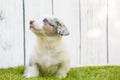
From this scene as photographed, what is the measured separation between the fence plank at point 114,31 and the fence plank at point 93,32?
0.05 metres

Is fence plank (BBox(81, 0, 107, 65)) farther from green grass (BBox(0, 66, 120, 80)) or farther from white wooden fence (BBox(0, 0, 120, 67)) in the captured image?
green grass (BBox(0, 66, 120, 80))

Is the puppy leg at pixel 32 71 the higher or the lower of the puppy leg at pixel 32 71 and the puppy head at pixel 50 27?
the lower

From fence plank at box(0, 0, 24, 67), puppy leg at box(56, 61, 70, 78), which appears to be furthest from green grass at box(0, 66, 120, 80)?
fence plank at box(0, 0, 24, 67)

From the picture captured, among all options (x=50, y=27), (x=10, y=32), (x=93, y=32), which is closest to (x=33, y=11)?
(x=10, y=32)

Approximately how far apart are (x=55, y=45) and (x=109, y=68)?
684 millimetres

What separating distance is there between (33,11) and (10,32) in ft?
0.84

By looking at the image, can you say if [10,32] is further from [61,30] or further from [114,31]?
[114,31]

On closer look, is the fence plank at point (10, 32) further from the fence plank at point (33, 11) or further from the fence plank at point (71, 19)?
the fence plank at point (71, 19)

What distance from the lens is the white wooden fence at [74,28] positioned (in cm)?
322

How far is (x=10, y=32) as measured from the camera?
3219mm

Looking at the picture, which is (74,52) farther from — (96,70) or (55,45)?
(55,45)

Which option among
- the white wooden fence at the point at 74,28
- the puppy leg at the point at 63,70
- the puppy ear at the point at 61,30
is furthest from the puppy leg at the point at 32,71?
the white wooden fence at the point at 74,28

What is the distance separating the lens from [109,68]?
10.3ft

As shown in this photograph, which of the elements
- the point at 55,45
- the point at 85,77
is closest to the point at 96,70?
the point at 85,77
